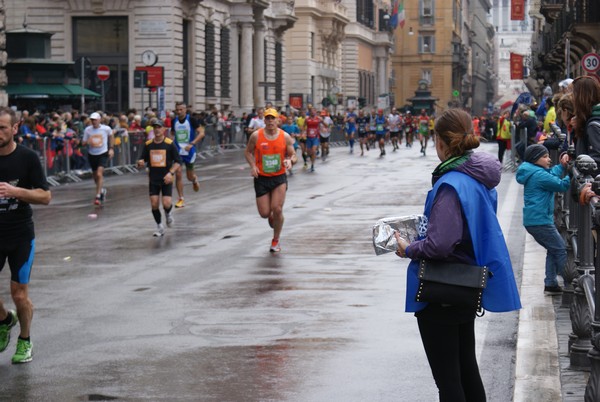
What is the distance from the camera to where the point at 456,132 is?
19.1 ft

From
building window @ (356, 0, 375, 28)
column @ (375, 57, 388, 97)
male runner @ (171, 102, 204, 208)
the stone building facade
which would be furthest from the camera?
column @ (375, 57, 388, 97)

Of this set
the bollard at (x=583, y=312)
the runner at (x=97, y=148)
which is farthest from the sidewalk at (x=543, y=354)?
the runner at (x=97, y=148)

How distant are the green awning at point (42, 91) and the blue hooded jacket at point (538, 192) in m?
28.5

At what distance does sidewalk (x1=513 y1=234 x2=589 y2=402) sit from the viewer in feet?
25.1

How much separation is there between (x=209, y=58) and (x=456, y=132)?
51835 mm

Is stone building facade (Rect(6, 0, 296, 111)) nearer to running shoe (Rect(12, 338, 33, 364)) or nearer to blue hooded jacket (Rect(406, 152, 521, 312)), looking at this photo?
running shoe (Rect(12, 338, 33, 364))

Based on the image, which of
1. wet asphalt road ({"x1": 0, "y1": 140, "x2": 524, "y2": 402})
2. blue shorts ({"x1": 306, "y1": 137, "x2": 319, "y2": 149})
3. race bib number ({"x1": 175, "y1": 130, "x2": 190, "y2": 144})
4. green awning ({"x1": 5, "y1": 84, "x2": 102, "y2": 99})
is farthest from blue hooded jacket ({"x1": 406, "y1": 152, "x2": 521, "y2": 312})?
green awning ({"x1": 5, "y1": 84, "x2": 102, "y2": 99})

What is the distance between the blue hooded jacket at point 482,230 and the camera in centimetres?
576

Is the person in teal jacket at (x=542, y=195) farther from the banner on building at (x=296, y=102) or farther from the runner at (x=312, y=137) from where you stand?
the banner on building at (x=296, y=102)

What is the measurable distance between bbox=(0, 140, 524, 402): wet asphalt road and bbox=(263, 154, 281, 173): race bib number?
0.94 metres

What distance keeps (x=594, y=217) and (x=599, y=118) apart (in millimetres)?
2672

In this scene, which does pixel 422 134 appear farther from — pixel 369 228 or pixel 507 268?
pixel 507 268

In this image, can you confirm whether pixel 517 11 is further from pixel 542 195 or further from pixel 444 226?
pixel 444 226

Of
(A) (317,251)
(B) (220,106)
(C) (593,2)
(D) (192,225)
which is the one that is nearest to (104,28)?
(B) (220,106)
